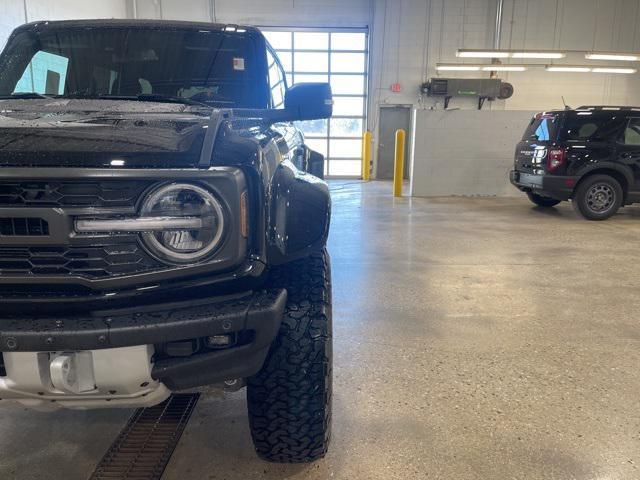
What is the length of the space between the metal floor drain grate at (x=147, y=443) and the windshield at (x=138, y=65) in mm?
1417

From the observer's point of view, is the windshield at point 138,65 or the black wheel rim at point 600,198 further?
the black wheel rim at point 600,198

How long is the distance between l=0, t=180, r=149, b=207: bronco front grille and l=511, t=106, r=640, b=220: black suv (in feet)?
24.9

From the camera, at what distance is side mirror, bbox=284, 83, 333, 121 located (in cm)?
203

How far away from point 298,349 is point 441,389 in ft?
3.86

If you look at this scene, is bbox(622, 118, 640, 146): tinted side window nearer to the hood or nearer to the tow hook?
the hood

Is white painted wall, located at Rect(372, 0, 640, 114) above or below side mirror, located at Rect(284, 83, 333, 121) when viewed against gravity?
above

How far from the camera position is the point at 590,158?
7480mm

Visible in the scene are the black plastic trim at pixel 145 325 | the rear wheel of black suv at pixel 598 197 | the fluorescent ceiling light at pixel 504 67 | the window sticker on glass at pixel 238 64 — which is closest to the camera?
the black plastic trim at pixel 145 325

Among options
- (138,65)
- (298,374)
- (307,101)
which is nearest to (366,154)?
(138,65)

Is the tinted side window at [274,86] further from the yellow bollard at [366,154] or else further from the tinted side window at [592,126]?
the yellow bollard at [366,154]

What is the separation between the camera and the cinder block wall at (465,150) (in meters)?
10.4

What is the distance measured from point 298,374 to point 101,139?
95 centimetres

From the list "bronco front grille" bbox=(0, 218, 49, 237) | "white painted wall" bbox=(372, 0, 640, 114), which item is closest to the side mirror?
"bronco front grille" bbox=(0, 218, 49, 237)

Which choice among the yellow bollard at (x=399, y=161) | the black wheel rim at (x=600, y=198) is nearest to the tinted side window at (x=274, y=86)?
the black wheel rim at (x=600, y=198)
